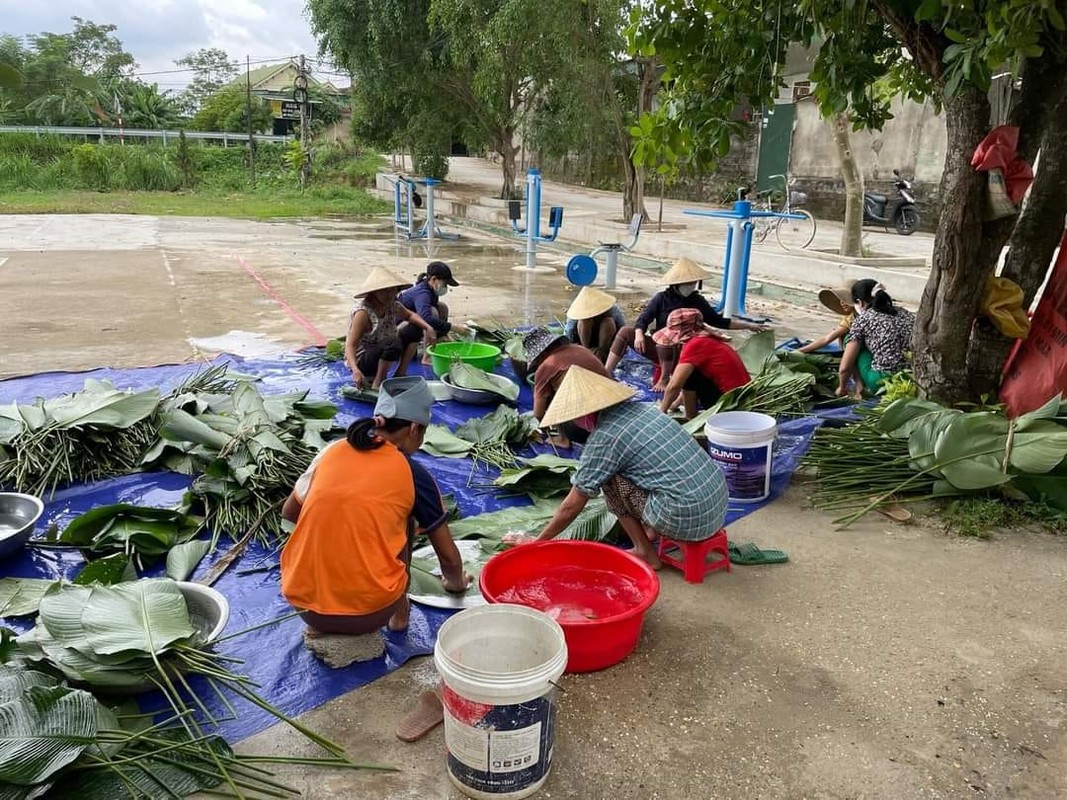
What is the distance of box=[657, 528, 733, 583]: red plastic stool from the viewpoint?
9.65 ft

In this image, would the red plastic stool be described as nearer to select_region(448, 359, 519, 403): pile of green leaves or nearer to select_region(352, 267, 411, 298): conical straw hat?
select_region(448, 359, 519, 403): pile of green leaves

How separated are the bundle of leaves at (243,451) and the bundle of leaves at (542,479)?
36.9 inches

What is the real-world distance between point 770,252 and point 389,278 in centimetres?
656

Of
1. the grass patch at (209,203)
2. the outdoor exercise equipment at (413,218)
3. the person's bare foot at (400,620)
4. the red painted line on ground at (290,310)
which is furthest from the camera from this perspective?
the grass patch at (209,203)

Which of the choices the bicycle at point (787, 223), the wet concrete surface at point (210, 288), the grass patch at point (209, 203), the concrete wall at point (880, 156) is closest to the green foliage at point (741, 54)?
the wet concrete surface at point (210, 288)

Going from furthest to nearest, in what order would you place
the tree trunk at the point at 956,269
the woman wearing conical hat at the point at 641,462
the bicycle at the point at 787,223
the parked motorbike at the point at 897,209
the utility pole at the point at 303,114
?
1. the utility pole at the point at 303,114
2. the parked motorbike at the point at 897,209
3. the bicycle at the point at 787,223
4. the tree trunk at the point at 956,269
5. the woman wearing conical hat at the point at 641,462

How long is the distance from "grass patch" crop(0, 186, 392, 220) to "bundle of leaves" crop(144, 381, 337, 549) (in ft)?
49.5

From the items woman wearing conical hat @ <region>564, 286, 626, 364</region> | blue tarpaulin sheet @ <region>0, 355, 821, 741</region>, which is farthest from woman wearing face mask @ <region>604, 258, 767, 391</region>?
blue tarpaulin sheet @ <region>0, 355, 821, 741</region>

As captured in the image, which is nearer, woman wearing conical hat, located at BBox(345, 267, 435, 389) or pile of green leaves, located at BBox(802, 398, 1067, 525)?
pile of green leaves, located at BBox(802, 398, 1067, 525)

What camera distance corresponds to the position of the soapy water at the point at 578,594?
270cm

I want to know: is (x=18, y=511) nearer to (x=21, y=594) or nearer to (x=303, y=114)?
(x=21, y=594)

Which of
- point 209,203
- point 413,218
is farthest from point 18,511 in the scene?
point 209,203

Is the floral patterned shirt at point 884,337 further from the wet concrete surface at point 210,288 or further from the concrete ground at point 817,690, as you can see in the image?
the wet concrete surface at point 210,288

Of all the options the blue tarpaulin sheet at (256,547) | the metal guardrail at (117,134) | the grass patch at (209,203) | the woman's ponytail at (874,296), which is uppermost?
the metal guardrail at (117,134)
